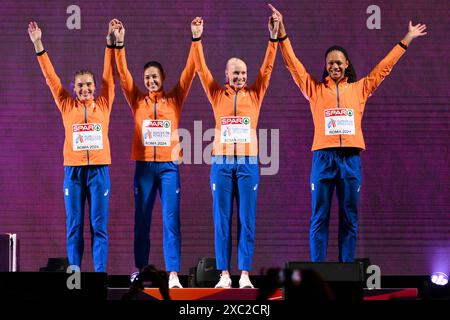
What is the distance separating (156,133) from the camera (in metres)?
5.35

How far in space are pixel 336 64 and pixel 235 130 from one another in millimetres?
846

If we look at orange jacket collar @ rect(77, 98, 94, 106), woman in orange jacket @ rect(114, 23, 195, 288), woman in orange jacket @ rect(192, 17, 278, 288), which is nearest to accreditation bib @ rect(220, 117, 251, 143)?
woman in orange jacket @ rect(192, 17, 278, 288)

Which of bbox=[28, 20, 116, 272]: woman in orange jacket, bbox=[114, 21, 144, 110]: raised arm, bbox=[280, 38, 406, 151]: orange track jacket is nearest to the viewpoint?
bbox=[280, 38, 406, 151]: orange track jacket

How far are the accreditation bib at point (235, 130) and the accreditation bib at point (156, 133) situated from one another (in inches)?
15.6

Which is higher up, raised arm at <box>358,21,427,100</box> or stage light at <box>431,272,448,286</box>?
raised arm at <box>358,21,427,100</box>

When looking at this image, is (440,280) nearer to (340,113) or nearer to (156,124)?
(340,113)

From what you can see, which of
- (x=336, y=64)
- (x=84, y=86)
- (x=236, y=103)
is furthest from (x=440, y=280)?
(x=84, y=86)

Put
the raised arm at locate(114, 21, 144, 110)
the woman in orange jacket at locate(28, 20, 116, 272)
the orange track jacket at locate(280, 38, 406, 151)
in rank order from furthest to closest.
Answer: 1. the raised arm at locate(114, 21, 144, 110)
2. the woman in orange jacket at locate(28, 20, 116, 272)
3. the orange track jacket at locate(280, 38, 406, 151)

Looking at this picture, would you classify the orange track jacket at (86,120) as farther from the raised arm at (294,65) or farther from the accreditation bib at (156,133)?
the raised arm at (294,65)

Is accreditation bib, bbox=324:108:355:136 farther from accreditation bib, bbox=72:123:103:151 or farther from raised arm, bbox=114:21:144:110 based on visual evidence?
accreditation bib, bbox=72:123:103:151

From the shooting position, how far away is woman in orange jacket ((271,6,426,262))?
520cm

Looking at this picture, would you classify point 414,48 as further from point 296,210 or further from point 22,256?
point 22,256

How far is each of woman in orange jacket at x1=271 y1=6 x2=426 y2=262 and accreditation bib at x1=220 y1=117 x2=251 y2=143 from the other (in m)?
0.49
